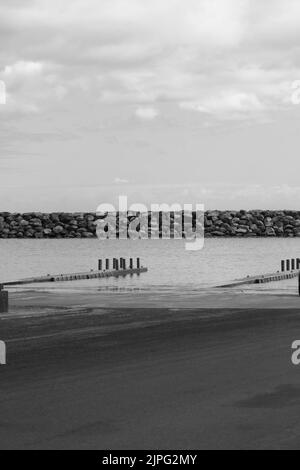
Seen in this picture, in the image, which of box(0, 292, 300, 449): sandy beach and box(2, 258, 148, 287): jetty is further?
box(2, 258, 148, 287): jetty

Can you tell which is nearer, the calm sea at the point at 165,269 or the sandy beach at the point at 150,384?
the sandy beach at the point at 150,384

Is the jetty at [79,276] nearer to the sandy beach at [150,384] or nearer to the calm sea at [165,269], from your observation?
the calm sea at [165,269]

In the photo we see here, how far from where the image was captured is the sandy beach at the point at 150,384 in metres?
9.45

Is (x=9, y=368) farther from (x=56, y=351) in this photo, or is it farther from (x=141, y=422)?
(x=141, y=422)

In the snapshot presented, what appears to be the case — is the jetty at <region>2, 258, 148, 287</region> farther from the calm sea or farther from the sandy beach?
the sandy beach

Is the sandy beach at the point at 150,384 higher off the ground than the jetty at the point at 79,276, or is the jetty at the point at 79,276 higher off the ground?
the sandy beach at the point at 150,384

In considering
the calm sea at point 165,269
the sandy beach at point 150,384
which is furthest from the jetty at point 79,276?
the sandy beach at point 150,384

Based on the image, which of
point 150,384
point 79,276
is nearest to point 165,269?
point 79,276

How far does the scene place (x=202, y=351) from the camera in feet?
52.4

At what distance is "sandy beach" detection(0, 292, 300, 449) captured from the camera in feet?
31.0

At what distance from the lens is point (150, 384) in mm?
12469

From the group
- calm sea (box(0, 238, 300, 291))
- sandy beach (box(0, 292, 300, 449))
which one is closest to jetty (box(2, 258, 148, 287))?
calm sea (box(0, 238, 300, 291))
